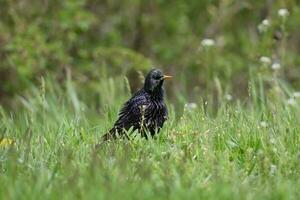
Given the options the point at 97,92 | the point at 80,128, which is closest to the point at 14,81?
the point at 97,92

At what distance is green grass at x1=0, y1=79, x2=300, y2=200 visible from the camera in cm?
567

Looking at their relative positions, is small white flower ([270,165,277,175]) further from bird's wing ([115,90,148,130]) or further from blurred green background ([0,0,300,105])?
blurred green background ([0,0,300,105])

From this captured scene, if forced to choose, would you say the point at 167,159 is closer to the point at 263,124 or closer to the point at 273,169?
the point at 273,169

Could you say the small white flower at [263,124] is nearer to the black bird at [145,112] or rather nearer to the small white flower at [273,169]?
the black bird at [145,112]

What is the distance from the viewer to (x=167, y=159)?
6457mm

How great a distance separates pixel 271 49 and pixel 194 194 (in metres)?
7.51

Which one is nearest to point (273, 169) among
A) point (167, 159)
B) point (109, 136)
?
point (167, 159)

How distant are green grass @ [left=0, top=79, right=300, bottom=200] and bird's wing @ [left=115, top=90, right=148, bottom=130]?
0.67ft

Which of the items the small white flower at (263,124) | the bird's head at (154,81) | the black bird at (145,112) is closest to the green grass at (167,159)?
the small white flower at (263,124)

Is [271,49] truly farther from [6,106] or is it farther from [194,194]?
[194,194]

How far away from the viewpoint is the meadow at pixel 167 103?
19.4 feet

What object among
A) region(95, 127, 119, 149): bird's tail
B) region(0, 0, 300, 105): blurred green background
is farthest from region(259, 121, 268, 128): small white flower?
region(0, 0, 300, 105): blurred green background

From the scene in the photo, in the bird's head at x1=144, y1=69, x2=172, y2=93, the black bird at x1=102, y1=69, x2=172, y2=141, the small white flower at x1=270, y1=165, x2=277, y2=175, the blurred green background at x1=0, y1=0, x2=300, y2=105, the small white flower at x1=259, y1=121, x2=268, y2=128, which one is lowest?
the small white flower at x1=270, y1=165, x2=277, y2=175

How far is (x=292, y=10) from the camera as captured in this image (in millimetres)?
14195
